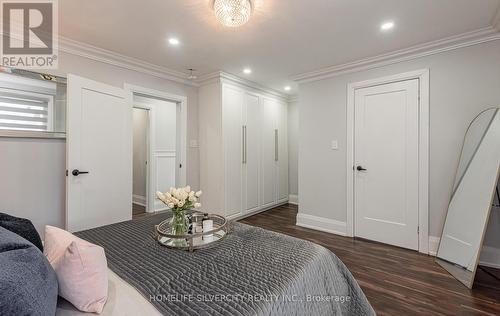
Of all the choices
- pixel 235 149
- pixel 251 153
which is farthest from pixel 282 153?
pixel 235 149

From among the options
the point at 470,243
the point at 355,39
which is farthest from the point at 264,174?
the point at 470,243

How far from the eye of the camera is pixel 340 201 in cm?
335

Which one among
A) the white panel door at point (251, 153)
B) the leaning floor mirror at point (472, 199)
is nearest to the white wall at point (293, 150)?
the white panel door at point (251, 153)

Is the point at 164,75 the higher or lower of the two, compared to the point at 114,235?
higher

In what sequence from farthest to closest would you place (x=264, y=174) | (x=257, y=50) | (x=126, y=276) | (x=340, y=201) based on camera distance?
(x=264, y=174)
(x=340, y=201)
(x=257, y=50)
(x=126, y=276)

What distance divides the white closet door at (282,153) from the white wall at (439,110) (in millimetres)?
1448

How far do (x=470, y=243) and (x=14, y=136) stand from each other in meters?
4.43

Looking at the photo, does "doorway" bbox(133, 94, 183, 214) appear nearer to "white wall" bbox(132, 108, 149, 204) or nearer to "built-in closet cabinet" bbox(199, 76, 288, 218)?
"white wall" bbox(132, 108, 149, 204)

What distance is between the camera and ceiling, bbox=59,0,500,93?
78.3 inches

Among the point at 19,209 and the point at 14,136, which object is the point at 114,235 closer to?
the point at 19,209

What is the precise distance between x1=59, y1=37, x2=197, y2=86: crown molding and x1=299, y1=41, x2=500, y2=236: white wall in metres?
2.25

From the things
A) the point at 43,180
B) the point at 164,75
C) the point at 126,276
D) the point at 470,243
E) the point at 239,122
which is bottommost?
the point at 470,243

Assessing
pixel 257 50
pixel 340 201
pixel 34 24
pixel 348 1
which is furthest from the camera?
pixel 340 201

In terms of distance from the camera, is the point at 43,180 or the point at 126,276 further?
the point at 43,180
